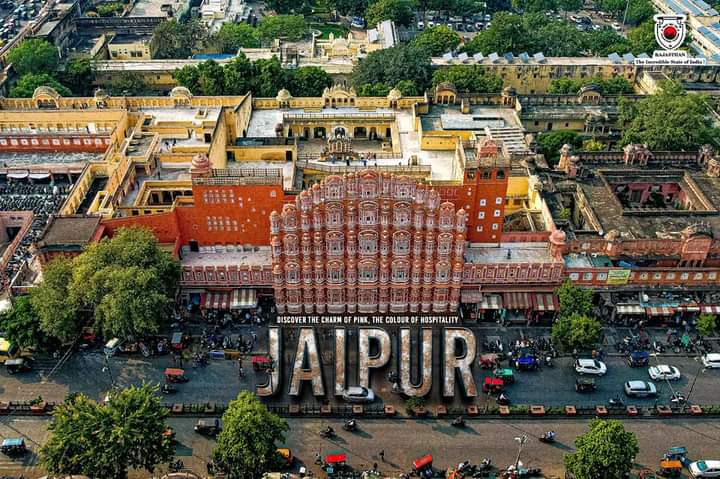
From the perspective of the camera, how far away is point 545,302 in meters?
91.8

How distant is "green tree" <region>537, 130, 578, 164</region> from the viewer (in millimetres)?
125531

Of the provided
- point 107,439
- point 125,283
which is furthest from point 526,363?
point 125,283

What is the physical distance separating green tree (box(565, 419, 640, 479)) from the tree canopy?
164ft

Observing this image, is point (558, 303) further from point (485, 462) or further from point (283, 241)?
point (283, 241)

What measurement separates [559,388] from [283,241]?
38.6 metres

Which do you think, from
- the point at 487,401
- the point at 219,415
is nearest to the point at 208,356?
the point at 219,415

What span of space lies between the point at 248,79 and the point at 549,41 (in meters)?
77.6

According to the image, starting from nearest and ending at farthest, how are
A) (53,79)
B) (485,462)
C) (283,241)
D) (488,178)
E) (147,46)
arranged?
(485,462) → (283,241) → (488,178) → (53,79) → (147,46)

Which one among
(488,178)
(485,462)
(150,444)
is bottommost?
(485,462)

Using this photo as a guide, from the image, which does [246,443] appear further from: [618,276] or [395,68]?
[395,68]

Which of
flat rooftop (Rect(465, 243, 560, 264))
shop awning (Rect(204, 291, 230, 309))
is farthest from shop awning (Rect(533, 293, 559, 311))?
shop awning (Rect(204, 291, 230, 309))

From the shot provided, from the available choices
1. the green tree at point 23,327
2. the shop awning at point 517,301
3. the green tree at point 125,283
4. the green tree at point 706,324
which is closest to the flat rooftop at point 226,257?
the green tree at point 125,283

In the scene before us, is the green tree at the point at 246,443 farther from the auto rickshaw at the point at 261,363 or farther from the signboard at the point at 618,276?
the signboard at the point at 618,276

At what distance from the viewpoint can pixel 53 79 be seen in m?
146
